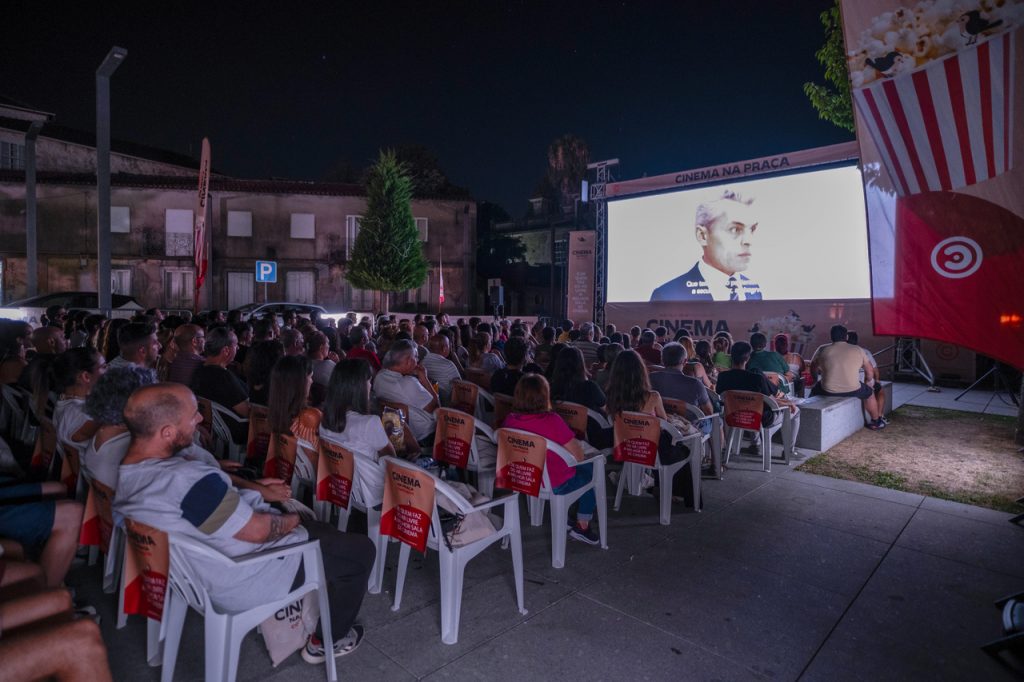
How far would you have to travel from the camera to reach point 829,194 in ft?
39.0

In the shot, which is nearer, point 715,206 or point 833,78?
point 833,78

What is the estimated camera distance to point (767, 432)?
564 centimetres

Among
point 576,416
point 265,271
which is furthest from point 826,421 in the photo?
point 265,271

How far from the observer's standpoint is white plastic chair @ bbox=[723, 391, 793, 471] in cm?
560

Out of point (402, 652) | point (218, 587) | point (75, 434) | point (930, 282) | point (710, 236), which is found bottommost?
point (402, 652)

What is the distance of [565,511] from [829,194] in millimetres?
11420

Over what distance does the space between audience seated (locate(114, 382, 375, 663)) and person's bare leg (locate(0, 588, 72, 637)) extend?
1.06 feet

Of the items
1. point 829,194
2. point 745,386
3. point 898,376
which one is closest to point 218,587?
point 745,386

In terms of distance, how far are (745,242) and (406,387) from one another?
11.3 meters

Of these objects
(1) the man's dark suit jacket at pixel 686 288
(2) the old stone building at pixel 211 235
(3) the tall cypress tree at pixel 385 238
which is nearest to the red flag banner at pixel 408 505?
(1) the man's dark suit jacket at pixel 686 288

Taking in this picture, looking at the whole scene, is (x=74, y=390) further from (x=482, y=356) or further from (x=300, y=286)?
(x=300, y=286)

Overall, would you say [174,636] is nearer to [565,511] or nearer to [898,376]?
[565,511]

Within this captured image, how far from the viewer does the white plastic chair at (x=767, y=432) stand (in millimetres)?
5602

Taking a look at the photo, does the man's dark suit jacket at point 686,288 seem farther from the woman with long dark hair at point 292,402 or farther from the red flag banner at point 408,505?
the red flag banner at point 408,505
